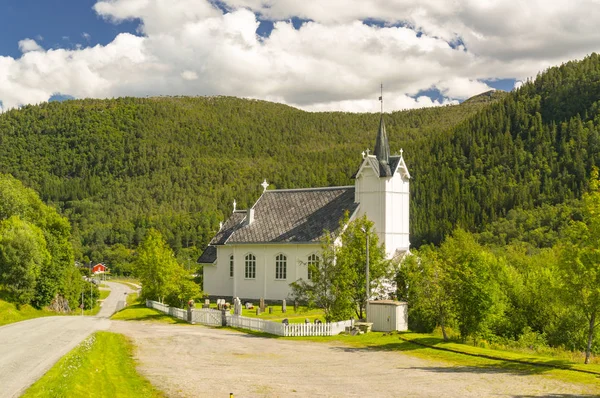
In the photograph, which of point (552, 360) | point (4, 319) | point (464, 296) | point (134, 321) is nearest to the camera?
point (552, 360)

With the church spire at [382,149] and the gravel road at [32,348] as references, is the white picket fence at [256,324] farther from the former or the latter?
the church spire at [382,149]

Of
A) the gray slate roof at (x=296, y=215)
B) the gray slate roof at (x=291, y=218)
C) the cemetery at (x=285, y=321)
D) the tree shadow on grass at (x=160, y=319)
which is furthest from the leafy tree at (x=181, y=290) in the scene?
the gray slate roof at (x=296, y=215)

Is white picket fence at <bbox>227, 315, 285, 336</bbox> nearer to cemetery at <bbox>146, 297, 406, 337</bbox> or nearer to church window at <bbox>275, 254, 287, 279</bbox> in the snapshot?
cemetery at <bbox>146, 297, 406, 337</bbox>

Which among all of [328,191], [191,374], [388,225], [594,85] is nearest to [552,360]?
[191,374]

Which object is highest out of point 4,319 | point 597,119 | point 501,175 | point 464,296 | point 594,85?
point 594,85

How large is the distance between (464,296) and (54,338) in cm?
1944

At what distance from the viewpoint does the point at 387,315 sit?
110ft

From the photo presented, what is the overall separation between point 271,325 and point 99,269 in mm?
142374

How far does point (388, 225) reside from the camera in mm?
50719

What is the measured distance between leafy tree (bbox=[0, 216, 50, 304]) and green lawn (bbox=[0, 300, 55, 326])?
2.93 ft

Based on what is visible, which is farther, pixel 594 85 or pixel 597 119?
pixel 594 85

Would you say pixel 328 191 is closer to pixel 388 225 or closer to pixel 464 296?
pixel 388 225

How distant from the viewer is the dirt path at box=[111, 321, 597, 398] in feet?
59.1

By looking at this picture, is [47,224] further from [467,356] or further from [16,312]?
[467,356]
